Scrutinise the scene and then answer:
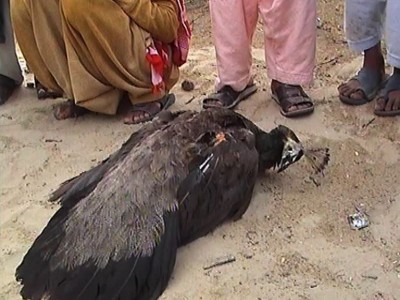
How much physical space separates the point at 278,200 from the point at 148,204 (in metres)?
0.66

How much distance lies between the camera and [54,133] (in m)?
3.84

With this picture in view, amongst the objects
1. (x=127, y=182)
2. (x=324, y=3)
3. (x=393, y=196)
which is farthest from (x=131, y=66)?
(x=324, y=3)

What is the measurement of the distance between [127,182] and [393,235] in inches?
39.9

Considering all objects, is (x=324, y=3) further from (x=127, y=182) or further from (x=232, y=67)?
(x=127, y=182)

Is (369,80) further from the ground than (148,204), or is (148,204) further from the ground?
(148,204)

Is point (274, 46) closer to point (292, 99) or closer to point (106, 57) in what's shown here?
point (292, 99)

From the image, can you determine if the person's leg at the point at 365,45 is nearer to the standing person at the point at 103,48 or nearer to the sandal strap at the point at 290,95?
the sandal strap at the point at 290,95

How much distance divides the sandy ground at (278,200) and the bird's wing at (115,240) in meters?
0.11

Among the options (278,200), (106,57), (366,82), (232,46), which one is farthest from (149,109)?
(366,82)

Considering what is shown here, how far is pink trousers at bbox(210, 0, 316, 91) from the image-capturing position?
362cm

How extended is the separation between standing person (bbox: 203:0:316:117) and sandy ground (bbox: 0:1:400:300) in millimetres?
100

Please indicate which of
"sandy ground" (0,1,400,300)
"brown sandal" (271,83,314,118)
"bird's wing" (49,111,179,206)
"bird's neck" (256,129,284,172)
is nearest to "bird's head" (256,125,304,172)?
"bird's neck" (256,129,284,172)

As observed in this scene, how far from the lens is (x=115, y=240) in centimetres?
263

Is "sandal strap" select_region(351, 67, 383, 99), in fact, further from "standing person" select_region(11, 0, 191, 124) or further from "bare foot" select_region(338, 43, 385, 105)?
"standing person" select_region(11, 0, 191, 124)
